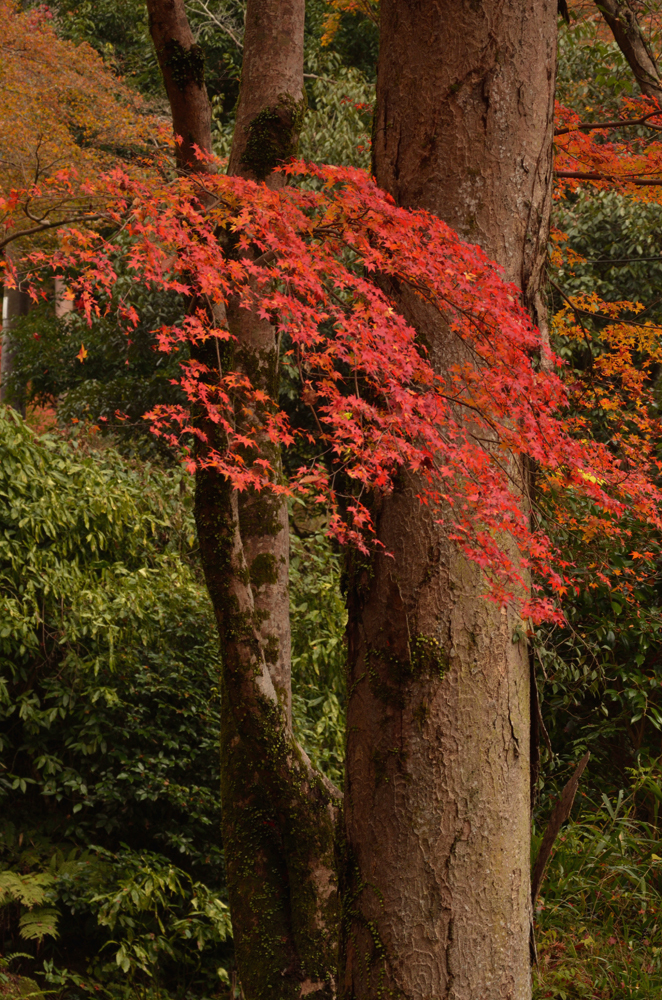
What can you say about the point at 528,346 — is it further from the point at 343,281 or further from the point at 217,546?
the point at 217,546

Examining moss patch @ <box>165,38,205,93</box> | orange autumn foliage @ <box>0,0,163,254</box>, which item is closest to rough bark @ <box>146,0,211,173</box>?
moss patch @ <box>165,38,205,93</box>

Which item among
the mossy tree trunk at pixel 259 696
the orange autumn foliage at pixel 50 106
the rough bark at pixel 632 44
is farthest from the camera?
the orange autumn foliage at pixel 50 106

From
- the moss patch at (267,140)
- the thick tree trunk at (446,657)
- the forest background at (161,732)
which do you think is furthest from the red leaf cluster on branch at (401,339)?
the forest background at (161,732)

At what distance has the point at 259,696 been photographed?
3295mm

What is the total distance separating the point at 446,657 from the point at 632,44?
3.39m

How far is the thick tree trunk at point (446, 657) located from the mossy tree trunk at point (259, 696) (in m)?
0.60

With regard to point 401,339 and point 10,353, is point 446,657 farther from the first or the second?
point 10,353

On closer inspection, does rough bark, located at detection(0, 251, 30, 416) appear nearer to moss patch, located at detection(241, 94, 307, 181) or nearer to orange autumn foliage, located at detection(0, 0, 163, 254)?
orange autumn foliage, located at detection(0, 0, 163, 254)

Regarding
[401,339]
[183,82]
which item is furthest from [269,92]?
[401,339]

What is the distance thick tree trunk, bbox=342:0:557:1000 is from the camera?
8.32ft

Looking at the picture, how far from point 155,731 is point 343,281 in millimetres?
3269

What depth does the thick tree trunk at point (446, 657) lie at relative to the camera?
254 centimetres

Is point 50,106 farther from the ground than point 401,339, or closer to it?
farther from the ground

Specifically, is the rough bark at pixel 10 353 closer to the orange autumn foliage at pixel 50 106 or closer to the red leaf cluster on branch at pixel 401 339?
the orange autumn foliage at pixel 50 106
